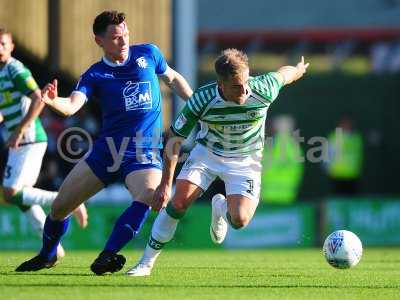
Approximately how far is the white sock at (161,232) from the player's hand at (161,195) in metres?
0.32

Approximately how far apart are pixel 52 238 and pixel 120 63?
168 cm

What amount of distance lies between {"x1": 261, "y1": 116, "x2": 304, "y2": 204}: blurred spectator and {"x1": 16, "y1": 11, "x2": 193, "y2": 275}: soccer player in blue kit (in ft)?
33.8

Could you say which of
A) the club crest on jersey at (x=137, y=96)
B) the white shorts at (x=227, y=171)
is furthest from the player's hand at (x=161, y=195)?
the club crest on jersey at (x=137, y=96)

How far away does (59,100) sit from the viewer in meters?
9.09

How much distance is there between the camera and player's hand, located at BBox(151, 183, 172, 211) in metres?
9.02

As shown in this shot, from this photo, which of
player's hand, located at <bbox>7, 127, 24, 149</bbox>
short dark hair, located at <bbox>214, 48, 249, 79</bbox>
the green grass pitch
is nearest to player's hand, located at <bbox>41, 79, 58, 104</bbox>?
short dark hair, located at <bbox>214, 48, 249, 79</bbox>

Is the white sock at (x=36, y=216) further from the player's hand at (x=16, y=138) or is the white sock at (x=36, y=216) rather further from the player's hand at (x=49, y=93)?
the player's hand at (x=49, y=93)

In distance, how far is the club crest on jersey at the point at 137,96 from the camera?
31.5 feet

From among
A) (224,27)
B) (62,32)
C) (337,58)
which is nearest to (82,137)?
(62,32)

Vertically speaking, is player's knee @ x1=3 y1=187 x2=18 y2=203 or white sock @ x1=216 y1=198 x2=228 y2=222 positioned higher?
white sock @ x1=216 y1=198 x2=228 y2=222

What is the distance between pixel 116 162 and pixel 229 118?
41.1 inches

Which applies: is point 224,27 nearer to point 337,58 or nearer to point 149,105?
point 337,58

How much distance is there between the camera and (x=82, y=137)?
1836 cm

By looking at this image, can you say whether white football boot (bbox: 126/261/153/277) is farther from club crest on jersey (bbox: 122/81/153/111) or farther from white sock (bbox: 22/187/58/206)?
white sock (bbox: 22/187/58/206)
